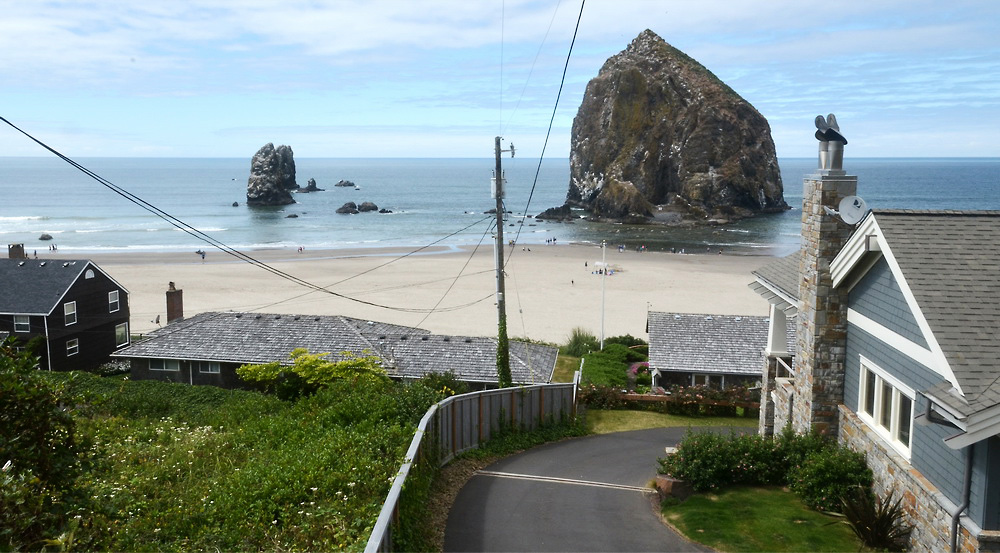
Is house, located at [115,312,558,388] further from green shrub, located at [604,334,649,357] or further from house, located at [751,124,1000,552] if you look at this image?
house, located at [751,124,1000,552]

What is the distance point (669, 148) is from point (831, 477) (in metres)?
123

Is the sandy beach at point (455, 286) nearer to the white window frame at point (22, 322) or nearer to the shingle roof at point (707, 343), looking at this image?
the white window frame at point (22, 322)

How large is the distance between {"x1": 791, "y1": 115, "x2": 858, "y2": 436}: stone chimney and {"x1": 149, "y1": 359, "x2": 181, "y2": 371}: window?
22817 millimetres

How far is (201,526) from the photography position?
9.77 metres

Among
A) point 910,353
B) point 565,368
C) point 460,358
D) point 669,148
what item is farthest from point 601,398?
point 669,148

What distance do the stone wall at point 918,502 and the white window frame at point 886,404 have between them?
0.39ft

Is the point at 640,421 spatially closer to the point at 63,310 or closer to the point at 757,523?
the point at 757,523

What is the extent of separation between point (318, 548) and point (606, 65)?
154 metres

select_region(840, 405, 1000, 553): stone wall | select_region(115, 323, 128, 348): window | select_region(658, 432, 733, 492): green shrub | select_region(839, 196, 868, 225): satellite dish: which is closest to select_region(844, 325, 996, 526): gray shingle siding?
select_region(840, 405, 1000, 553): stone wall

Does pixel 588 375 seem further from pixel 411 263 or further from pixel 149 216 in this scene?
pixel 149 216

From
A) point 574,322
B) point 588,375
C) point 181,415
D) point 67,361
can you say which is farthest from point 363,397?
point 574,322

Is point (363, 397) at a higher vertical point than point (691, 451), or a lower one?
higher

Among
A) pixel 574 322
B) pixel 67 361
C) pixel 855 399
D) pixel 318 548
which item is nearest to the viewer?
pixel 318 548

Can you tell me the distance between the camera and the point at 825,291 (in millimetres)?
13758
